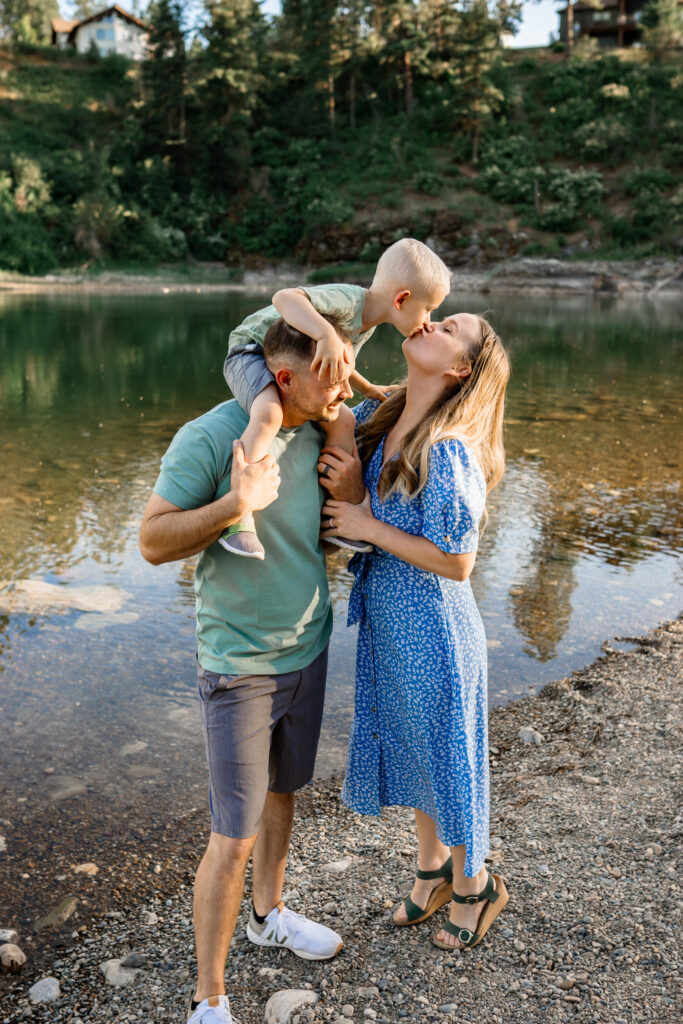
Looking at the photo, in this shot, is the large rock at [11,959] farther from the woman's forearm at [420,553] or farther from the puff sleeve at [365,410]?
the puff sleeve at [365,410]

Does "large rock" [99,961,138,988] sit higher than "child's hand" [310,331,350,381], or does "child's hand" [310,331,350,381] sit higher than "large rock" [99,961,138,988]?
"child's hand" [310,331,350,381]

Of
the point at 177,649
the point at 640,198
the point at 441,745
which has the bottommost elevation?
the point at 177,649

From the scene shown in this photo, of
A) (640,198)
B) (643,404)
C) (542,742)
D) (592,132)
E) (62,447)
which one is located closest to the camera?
(542,742)

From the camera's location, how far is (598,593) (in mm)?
6598

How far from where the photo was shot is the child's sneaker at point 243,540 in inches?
89.7

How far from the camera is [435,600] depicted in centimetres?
264

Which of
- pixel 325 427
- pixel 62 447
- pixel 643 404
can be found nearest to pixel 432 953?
pixel 325 427

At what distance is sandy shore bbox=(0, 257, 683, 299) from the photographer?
41.8 meters

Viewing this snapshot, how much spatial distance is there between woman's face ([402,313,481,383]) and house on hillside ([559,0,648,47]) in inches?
2769

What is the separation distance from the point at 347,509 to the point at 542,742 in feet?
7.15

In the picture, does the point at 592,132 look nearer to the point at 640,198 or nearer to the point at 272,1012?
the point at 640,198

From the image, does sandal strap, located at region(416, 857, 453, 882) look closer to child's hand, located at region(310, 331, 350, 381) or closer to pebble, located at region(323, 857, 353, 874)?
pebble, located at region(323, 857, 353, 874)

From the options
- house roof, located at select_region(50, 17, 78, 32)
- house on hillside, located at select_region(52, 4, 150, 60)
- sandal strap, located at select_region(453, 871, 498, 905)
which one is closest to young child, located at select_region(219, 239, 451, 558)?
sandal strap, located at select_region(453, 871, 498, 905)

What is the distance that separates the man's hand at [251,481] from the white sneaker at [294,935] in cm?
134
